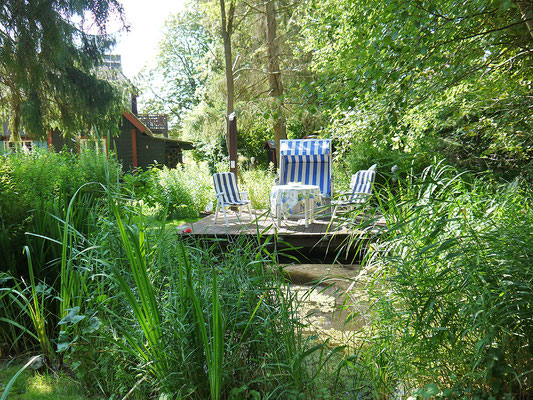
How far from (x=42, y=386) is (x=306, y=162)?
777cm

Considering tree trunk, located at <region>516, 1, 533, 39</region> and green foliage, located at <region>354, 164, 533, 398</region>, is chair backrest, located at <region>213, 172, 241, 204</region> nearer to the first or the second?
tree trunk, located at <region>516, 1, 533, 39</region>

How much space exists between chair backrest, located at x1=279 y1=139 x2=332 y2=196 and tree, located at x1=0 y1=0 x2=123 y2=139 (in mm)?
3967

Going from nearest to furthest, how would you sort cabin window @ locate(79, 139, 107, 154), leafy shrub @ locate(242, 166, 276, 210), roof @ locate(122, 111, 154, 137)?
cabin window @ locate(79, 139, 107, 154)
leafy shrub @ locate(242, 166, 276, 210)
roof @ locate(122, 111, 154, 137)

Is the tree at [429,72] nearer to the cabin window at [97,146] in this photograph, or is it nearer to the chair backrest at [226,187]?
the cabin window at [97,146]

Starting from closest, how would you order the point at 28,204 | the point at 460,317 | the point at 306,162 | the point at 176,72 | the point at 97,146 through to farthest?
the point at 460,317, the point at 97,146, the point at 28,204, the point at 306,162, the point at 176,72

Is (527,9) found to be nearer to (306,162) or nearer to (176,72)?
(306,162)

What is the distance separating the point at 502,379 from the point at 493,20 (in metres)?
3.78

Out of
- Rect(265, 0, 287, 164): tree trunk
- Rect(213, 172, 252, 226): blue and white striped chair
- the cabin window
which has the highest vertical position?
Rect(265, 0, 287, 164): tree trunk

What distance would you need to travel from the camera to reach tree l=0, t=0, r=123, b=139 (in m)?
9.34

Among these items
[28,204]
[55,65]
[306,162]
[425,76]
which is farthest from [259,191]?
[28,204]

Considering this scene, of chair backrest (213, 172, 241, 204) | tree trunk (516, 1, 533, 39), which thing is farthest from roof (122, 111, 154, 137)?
tree trunk (516, 1, 533, 39)

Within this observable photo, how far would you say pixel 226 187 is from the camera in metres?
8.00

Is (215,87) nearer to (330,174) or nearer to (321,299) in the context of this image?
(330,174)

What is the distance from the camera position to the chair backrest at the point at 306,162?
30.4ft
